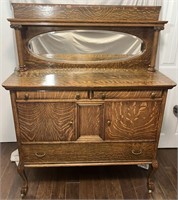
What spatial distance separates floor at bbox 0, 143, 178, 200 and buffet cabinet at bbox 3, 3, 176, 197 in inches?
5.0

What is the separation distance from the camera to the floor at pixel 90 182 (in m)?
1.61

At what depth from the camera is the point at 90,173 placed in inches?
72.0

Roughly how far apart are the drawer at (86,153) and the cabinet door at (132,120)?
0.25 ft

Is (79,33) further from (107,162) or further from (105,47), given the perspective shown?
(107,162)

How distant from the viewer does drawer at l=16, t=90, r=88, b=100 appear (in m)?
1.27

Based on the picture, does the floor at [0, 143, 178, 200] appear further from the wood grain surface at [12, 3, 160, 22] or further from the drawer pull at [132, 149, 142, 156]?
the wood grain surface at [12, 3, 160, 22]

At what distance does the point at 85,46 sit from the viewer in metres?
1.63

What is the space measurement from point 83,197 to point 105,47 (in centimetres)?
123

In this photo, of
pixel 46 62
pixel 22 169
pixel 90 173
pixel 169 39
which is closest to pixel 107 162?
pixel 90 173

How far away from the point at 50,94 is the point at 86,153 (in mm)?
525

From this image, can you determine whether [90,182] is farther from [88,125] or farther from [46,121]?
[46,121]

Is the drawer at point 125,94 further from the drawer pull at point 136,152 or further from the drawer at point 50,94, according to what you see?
the drawer pull at point 136,152

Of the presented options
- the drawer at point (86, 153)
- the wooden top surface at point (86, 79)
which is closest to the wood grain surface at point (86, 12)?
the wooden top surface at point (86, 79)

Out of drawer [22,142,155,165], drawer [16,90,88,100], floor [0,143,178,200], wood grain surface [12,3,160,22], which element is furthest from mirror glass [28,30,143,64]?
floor [0,143,178,200]
